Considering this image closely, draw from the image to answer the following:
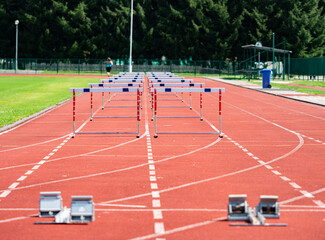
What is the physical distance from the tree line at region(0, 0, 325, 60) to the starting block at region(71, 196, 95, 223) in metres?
86.4

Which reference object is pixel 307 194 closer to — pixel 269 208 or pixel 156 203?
pixel 269 208

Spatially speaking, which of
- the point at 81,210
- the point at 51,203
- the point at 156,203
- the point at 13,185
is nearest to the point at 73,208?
the point at 81,210

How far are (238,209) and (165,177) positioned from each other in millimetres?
3187

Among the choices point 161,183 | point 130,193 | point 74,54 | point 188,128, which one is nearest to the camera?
point 130,193

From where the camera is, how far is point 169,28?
312 feet

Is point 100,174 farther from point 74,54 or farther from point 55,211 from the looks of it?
point 74,54

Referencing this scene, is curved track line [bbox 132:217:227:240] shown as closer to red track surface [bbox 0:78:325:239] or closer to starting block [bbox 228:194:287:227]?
red track surface [bbox 0:78:325:239]

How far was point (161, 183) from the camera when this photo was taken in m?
10.0

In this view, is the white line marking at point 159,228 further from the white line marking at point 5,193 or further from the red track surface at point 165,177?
the white line marking at point 5,193

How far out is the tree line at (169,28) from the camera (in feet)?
307

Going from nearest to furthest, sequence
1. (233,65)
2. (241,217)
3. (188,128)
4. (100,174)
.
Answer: (241,217), (100,174), (188,128), (233,65)

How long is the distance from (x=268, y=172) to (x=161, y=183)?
2.24 m

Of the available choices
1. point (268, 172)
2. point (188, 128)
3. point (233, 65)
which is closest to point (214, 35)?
point (233, 65)

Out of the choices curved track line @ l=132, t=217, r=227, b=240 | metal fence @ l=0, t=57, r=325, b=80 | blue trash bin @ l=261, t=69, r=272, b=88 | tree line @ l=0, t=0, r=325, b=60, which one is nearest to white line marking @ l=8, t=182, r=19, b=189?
curved track line @ l=132, t=217, r=227, b=240
